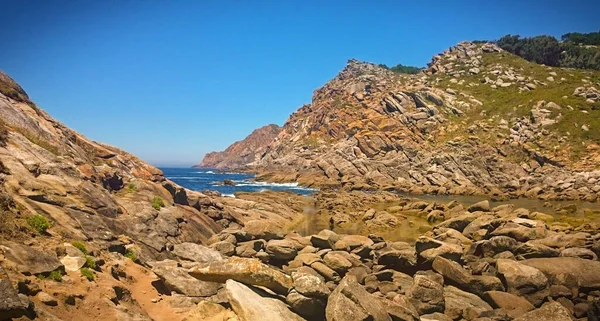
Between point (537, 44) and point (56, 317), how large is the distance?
199963mm

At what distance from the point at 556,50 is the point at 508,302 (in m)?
185

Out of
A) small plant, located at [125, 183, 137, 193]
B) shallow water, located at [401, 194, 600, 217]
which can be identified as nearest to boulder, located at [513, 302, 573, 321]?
small plant, located at [125, 183, 137, 193]

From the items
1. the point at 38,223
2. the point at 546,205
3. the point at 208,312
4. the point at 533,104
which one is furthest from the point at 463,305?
the point at 533,104

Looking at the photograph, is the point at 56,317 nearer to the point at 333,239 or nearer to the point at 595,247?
the point at 333,239

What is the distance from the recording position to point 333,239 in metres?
25.5

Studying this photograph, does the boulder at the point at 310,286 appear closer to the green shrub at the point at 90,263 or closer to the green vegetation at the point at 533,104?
the green shrub at the point at 90,263

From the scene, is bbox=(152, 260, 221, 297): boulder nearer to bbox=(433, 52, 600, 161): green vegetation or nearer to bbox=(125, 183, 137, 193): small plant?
bbox=(125, 183, 137, 193): small plant

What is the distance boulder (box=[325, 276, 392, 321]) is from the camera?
1266 centimetres

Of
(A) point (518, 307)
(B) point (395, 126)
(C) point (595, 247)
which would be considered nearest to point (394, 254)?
(A) point (518, 307)

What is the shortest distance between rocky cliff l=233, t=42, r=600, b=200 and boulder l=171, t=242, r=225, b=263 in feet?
234

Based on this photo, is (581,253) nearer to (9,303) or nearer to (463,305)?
(463,305)

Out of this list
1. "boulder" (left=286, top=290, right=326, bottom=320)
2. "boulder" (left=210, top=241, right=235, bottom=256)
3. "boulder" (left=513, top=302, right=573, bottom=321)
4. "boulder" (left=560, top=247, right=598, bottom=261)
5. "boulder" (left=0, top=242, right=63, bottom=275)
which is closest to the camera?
"boulder" (left=0, top=242, right=63, bottom=275)

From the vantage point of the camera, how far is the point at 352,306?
1287 cm

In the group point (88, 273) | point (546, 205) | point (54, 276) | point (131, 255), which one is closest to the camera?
point (54, 276)
